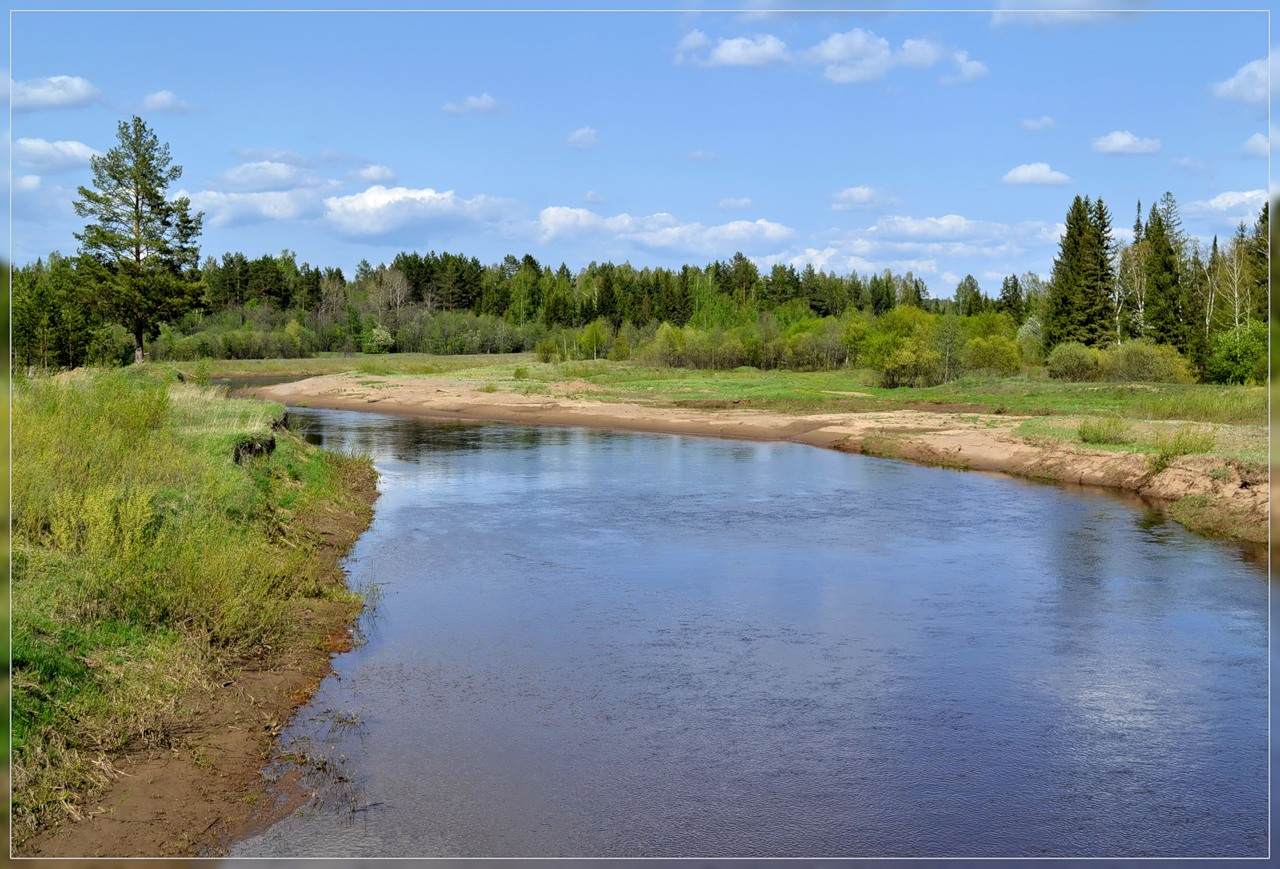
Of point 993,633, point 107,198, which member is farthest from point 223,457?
point 107,198

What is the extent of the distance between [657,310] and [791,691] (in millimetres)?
99434

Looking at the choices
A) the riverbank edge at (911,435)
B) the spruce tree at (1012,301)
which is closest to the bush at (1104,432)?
the riverbank edge at (911,435)

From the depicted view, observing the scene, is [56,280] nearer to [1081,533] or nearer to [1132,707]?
[1081,533]

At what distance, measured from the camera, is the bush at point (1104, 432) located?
3047cm

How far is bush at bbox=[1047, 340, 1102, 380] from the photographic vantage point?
54.7 metres

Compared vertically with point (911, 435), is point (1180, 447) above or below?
above

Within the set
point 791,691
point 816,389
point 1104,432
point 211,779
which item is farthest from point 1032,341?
point 211,779

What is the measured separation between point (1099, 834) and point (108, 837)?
24.6ft

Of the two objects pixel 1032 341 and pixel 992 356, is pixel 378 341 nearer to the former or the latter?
pixel 1032 341

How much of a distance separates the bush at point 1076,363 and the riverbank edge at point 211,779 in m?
49.2

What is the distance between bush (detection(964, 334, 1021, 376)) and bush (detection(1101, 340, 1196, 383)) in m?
7.38

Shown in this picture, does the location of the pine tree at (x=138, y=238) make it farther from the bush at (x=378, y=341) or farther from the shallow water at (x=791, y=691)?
the bush at (x=378, y=341)

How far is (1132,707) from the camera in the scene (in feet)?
37.9

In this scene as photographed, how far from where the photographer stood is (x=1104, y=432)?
30.9 metres
